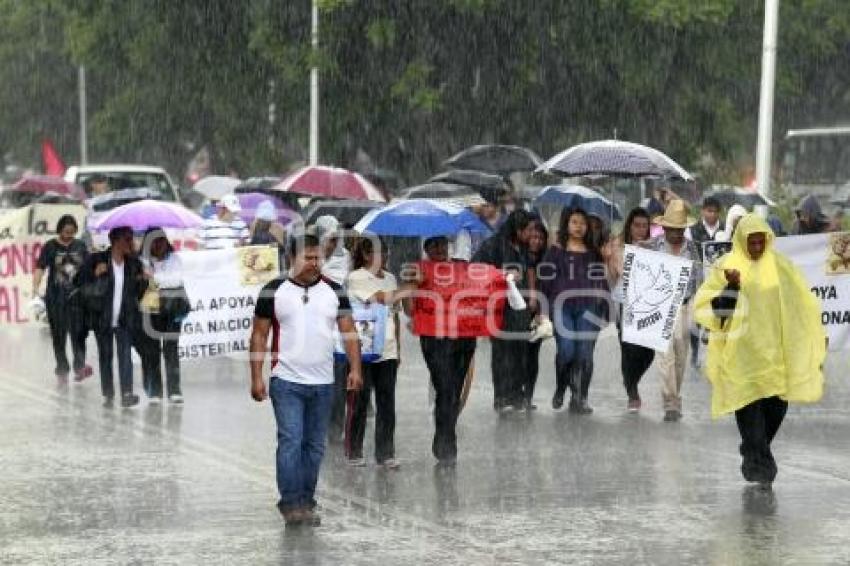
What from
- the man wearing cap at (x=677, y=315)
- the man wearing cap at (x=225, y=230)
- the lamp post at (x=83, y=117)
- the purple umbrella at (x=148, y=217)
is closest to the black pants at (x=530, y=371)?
the man wearing cap at (x=677, y=315)

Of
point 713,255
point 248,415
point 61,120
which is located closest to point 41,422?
point 248,415

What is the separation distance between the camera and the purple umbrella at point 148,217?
714 inches

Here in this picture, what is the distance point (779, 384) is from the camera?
1234 centimetres

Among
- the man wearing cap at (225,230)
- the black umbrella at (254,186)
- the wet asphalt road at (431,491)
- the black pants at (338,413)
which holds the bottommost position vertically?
the wet asphalt road at (431,491)

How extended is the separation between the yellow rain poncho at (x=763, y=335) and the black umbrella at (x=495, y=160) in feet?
49.7

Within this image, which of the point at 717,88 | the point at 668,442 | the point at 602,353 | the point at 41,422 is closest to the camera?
the point at 668,442

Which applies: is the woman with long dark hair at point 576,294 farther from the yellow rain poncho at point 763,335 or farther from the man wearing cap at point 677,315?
the yellow rain poncho at point 763,335

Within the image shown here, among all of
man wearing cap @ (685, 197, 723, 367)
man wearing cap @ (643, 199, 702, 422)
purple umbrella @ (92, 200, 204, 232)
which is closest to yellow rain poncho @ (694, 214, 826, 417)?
man wearing cap @ (643, 199, 702, 422)

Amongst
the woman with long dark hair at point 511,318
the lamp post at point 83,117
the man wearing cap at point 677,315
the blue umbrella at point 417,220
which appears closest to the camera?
the blue umbrella at point 417,220

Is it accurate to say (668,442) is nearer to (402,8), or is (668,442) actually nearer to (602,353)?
(602,353)

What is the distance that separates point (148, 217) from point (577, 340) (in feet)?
14.0

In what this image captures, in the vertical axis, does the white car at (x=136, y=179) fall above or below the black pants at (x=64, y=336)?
above

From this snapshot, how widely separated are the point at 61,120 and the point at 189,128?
23.7 m

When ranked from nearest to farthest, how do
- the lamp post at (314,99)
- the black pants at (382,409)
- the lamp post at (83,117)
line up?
1. the black pants at (382,409)
2. the lamp post at (314,99)
3. the lamp post at (83,117)
